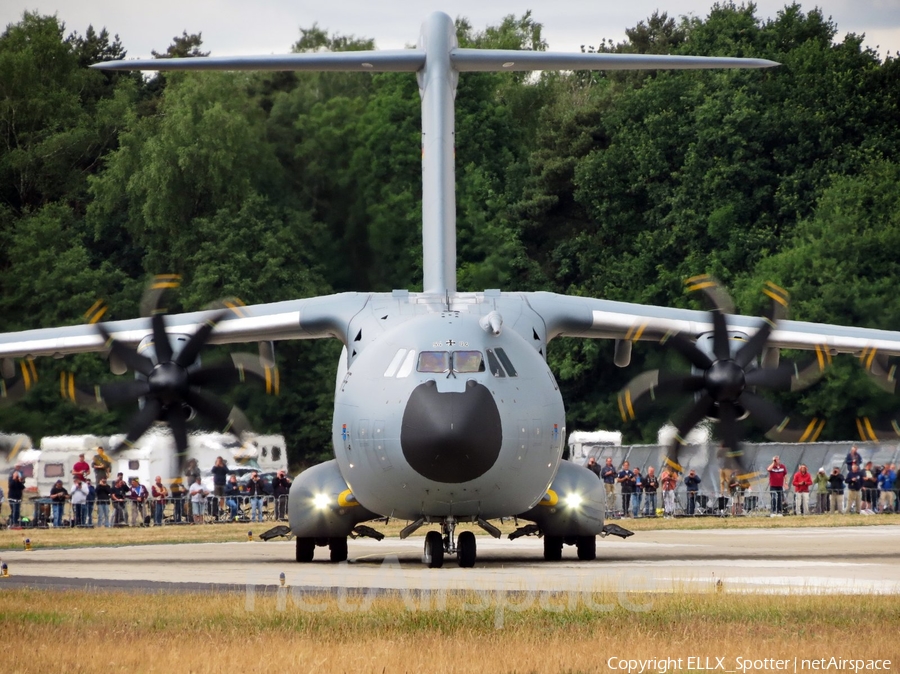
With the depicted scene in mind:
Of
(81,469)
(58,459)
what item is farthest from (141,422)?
(58,459)

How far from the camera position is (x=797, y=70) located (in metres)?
53.2

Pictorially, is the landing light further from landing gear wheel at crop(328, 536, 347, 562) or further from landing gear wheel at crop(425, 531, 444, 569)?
landing gear wheel at crop(328, 536, 347, 562)

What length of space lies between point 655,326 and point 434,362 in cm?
512

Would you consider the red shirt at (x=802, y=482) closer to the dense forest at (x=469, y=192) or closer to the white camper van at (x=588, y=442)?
the dense forest at (x=469, y=192)

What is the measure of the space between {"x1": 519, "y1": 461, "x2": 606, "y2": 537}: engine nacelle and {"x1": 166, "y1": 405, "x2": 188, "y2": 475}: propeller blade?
4.57 metres

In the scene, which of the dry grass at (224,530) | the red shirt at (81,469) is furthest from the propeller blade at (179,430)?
the red shirt at (81,469)

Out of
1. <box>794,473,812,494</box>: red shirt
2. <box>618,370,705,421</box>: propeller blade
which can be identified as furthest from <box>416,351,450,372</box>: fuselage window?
<box>794,473,812,494</box>: red shirt

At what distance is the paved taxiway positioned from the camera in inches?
631

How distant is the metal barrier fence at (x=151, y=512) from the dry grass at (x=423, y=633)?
2176cm

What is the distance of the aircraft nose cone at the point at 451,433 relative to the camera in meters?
16.7

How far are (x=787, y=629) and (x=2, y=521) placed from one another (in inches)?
1172

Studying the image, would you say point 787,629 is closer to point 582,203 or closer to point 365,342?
point 365,342

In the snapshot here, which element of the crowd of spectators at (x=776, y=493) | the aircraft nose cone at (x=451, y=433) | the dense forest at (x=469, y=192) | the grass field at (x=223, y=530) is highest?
the dense forest at (x=469, y=192)

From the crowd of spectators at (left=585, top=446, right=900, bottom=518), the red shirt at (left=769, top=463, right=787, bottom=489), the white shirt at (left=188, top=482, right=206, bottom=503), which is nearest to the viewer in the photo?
the red shirt at (left=769, top=463, right=787, bottom=489)
